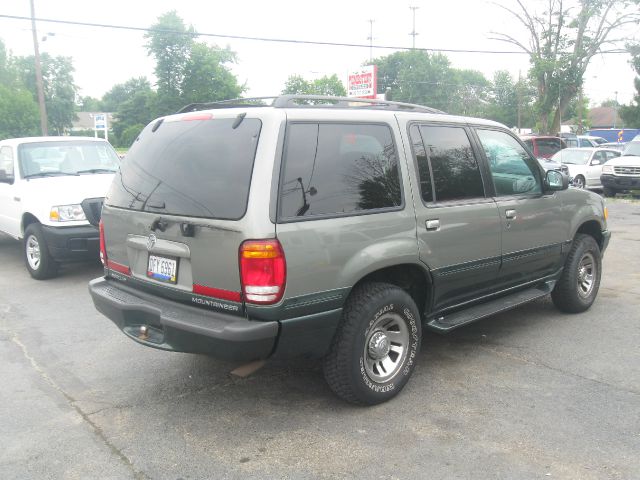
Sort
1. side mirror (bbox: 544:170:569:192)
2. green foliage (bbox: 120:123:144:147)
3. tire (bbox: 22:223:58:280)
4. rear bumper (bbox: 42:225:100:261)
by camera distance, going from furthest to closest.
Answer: green foliage (bbox: 120:123:144:147), tire (bbox: 22:223:58:280), rear bumper (bbox: 42:225:100:261), side mirror (bbox: 544:170:569:192)

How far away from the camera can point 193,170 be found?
3.47 m

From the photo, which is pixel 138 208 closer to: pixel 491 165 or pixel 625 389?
pixel 491 165

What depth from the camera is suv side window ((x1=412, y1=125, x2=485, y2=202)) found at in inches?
160

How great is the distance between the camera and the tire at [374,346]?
3498 millimetres

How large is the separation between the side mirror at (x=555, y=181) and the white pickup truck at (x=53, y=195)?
175 inches

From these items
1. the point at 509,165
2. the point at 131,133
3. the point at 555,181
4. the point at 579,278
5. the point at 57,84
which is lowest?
the point at 579,278

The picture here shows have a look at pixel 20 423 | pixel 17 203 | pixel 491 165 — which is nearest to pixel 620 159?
pixel 491 165

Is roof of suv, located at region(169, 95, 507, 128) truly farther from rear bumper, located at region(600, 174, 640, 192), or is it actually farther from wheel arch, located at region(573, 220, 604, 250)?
rear bumper, located at region(600, 174, 640, 192)

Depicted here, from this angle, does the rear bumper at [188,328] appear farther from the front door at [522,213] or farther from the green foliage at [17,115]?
the green foliage at [17,115]

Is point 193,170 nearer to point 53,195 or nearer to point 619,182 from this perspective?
point 53,195

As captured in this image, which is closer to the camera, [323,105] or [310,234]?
[310,234]

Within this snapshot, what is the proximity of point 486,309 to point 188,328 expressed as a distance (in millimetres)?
2377

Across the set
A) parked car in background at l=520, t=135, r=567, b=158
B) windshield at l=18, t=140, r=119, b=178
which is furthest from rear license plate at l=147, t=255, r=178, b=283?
parked car in background at l=520, t=135, r=567, b=158

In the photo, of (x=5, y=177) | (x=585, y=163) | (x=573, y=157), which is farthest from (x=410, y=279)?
(x=573, y=157)
